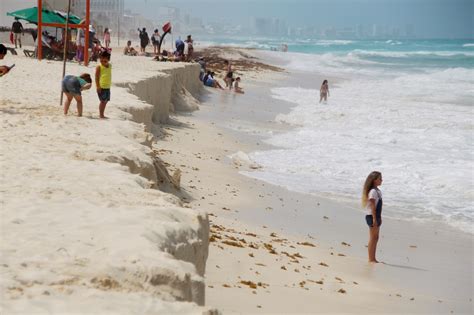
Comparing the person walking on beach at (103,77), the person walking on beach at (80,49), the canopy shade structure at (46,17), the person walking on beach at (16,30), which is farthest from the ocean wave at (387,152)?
the person walking on beach at (16,30)

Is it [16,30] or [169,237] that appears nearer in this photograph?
[169,237]

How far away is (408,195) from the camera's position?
539 inches

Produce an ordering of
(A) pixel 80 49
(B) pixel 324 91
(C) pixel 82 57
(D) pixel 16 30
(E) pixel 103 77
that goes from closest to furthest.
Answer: (E) pixel 103 77
(A) pixel 80 49
(C) pixel 82 57
(B) pixel 324 91
(D) pixel 16 30

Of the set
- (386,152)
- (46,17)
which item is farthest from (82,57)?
(386,152)

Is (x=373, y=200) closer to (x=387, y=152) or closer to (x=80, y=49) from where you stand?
(x=387, y=152)

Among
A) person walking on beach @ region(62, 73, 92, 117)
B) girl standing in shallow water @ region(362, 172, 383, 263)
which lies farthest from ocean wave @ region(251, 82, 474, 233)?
person walking on beach @ region(62, 73, 92, 117)

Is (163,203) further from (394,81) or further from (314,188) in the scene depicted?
(394,81)

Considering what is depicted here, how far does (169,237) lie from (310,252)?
13.6 feet

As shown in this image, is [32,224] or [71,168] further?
[71,168]

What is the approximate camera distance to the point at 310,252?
376 inches

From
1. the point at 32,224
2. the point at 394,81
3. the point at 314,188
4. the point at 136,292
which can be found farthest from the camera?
the point at 394,81

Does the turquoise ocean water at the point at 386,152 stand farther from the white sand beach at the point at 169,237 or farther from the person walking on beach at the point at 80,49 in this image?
the person walking on beach at the point at 80,49

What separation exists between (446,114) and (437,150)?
9161 millimetres

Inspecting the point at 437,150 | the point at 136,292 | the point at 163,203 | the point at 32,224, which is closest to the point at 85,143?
the point at 163,203
